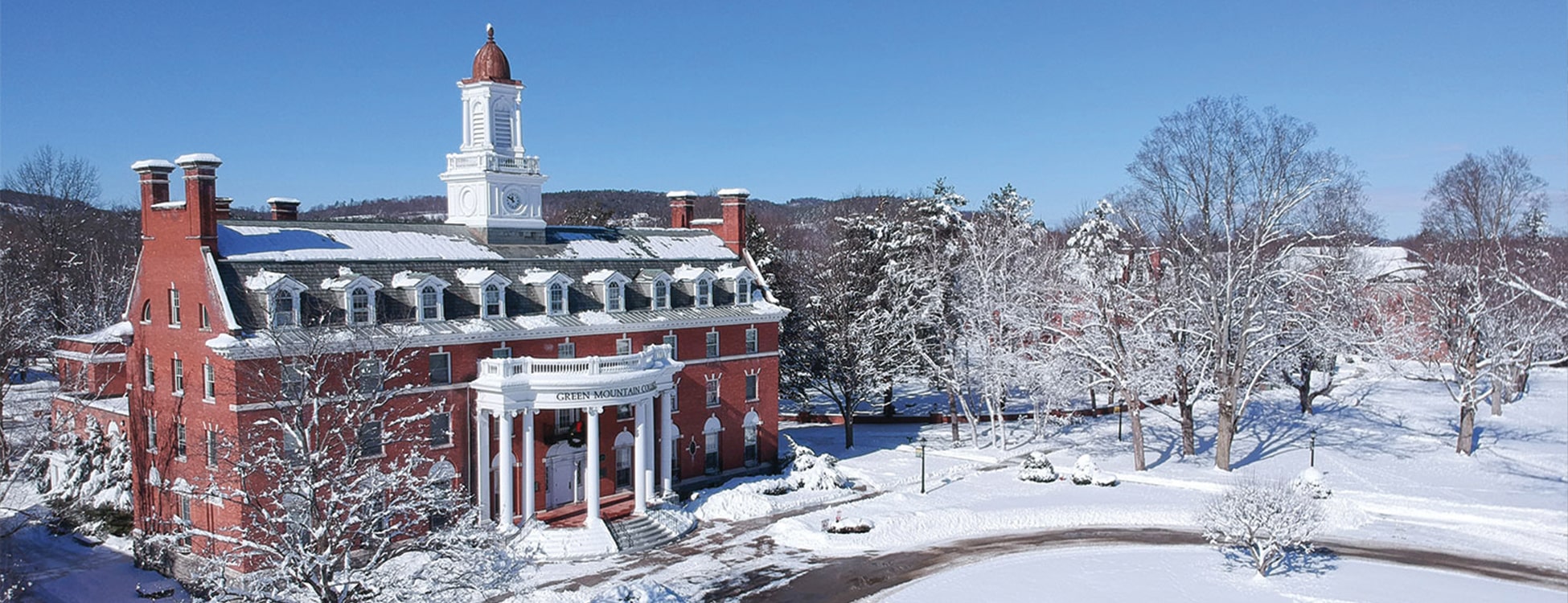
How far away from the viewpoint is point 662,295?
1516 inches

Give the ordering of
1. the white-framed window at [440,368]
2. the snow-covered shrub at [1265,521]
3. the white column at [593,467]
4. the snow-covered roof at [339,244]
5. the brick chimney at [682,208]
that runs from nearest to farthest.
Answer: the snow-covered shrub at [1265,521] → the snow-covered roof at [339,244] → the white-framed window at [440,368] → the white column at [593,467] → the brick chimney at [682,208]

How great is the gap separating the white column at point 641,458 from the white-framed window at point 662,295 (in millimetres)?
5024

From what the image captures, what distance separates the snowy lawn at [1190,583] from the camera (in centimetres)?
2670

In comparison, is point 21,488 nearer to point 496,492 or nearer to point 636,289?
point 496,492

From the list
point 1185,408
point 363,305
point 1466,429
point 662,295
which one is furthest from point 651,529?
point 1466,429

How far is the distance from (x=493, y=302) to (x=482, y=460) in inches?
214

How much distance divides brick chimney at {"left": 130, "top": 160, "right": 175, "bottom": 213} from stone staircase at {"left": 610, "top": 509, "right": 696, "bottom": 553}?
17.9 m

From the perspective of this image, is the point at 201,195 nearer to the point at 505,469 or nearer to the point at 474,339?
the point at 474,339

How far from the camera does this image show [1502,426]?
4941 centimetres

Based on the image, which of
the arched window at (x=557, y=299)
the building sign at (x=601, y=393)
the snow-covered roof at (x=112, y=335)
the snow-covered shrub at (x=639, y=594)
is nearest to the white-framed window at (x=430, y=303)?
the arched window at (x=557, y=299)

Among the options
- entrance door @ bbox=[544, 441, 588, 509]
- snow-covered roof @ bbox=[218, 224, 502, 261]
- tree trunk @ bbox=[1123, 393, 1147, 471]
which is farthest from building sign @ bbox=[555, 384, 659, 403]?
tree trunk @ bbox=[1123, 393, 1147, 471]

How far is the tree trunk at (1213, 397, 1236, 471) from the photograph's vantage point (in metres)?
39.5

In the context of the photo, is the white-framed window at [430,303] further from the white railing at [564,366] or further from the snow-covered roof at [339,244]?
the white railing at [564,366]

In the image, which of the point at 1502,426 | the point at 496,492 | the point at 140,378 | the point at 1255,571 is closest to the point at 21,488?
the point at 140,378
